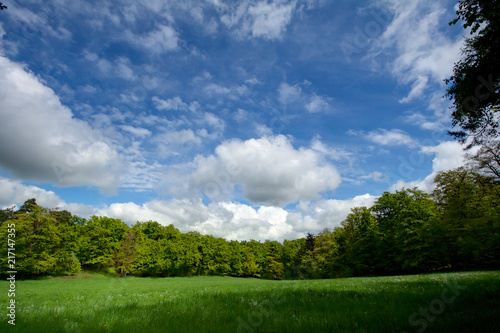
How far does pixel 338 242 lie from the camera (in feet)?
206

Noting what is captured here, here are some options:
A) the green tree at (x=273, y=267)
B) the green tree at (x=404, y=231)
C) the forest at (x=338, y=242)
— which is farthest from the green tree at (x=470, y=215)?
the green tree at (x=273, y=267)

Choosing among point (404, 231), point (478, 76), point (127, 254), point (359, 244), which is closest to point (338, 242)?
point (359, 244)

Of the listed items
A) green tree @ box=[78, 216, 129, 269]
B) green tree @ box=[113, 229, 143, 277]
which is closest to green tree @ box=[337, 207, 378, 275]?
green tree @ box=[113, 229, 143, 277]

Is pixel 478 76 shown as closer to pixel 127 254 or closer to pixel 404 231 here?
pixel 404 231

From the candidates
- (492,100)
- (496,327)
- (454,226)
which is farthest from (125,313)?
(454,226)

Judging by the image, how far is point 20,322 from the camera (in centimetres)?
543

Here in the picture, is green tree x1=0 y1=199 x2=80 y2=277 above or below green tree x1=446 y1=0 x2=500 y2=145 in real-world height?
below

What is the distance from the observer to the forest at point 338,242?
1367 inches

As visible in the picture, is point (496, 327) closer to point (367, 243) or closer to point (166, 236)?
point (367, 243)

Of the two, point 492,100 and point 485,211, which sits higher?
point 492,100

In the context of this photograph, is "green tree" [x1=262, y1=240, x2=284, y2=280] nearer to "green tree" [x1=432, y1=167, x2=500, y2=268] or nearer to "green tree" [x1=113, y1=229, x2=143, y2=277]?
"green tree" [x1=113, y1=229, x2=143, y2=277]

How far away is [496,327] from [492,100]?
34.7 ft

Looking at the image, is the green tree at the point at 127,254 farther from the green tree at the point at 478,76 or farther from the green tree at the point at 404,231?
the green tree at the point at 478,76

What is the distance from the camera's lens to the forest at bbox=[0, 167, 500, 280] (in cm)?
3472
